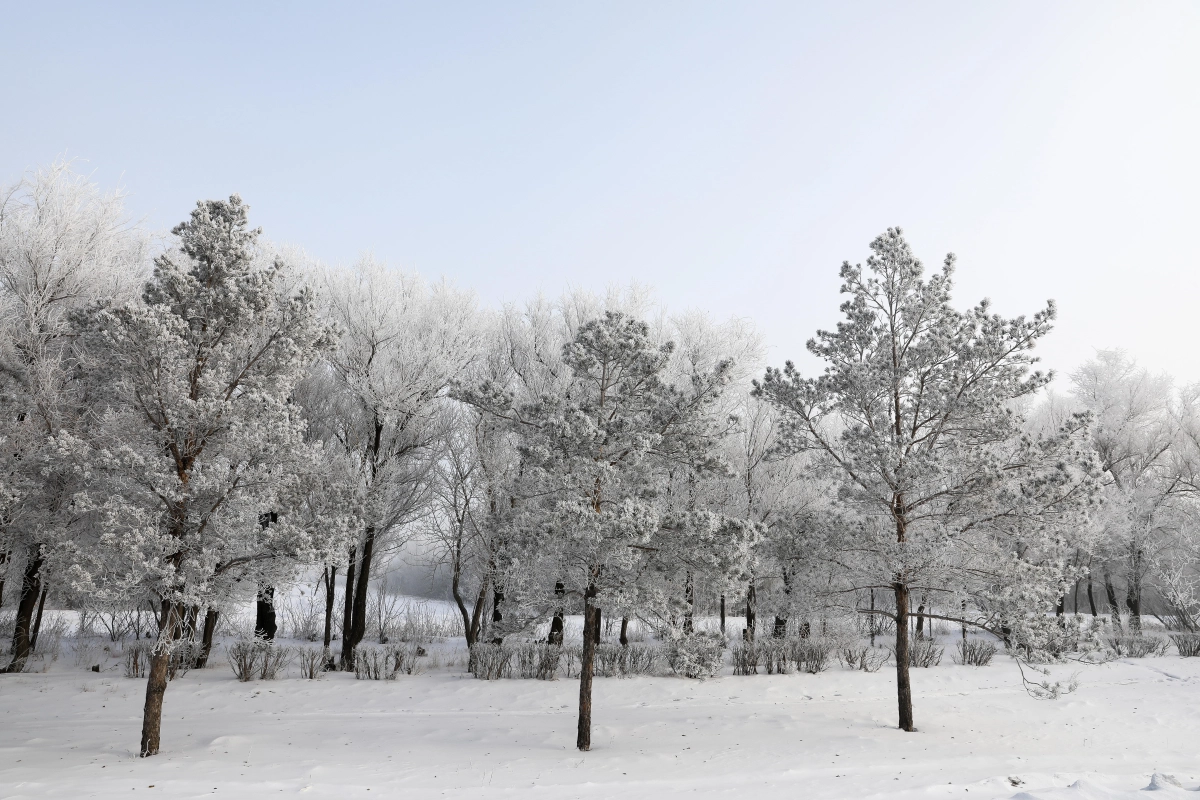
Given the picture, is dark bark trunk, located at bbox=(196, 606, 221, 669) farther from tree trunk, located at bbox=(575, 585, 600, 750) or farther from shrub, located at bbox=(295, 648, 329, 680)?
tree trunk, located at bbox=(575, 585, 600, 750)

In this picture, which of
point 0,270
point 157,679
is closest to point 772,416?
point 157,679

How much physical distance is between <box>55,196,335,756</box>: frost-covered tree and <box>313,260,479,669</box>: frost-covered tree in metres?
5.59

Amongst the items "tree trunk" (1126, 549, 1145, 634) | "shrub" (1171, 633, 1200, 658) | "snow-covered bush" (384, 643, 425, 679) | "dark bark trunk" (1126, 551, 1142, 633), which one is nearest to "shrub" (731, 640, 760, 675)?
"snow-covered bush" (384, 643, 425, 679)

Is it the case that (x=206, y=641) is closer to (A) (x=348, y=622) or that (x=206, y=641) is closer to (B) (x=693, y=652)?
(A) (x=348, y=622)

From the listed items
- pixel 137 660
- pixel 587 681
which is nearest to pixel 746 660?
pixel 587 681

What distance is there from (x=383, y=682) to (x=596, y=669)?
4.46m

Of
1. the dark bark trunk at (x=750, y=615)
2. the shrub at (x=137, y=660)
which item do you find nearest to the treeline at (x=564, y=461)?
the shrub at (x=137, y=660)

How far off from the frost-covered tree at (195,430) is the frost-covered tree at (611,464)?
104 inches

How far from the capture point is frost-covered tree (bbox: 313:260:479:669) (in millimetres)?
15328

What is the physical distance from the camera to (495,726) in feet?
35.2

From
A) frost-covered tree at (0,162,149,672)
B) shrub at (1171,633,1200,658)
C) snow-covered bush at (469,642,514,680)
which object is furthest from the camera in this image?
shrub at (1171,633,1200,658)

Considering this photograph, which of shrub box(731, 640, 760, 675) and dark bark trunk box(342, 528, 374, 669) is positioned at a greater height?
dark bark trunk box(342, 528, 374, 669)

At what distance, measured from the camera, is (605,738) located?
9.95 m

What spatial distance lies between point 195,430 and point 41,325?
8384 millimetres
